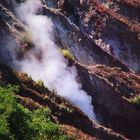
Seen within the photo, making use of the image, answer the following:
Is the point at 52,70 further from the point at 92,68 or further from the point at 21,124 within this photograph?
the point at 21,124

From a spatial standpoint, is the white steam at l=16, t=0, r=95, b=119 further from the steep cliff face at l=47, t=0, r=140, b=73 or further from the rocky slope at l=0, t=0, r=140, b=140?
the steep cliff face at l=47, t=0, r=140, b=73

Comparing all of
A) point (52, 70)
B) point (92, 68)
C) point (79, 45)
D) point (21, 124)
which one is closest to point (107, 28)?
point (79, 45)

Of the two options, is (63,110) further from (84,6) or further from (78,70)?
(84,6)

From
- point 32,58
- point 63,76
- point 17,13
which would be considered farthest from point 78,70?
point 17,13

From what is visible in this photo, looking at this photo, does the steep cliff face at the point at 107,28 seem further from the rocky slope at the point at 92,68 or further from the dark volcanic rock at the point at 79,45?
the dark volcanic rock at the point at 79,45

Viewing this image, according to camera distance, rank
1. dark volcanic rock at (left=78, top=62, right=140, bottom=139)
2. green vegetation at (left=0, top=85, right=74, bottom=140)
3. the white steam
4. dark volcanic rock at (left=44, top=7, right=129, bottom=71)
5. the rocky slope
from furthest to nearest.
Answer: dark volcanic rock at (left=44, top=7, right=129, bottom=71) → dark volcanic rock at (left=78, top=62, right=140, bottom=139) → the white steam → the rocky slope → green vegetation at (left=0, top=85, right=74, bottom=140)

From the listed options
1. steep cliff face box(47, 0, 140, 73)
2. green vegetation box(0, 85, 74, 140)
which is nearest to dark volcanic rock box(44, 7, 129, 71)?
steep cliff face box(47, 0, 140, 73)
